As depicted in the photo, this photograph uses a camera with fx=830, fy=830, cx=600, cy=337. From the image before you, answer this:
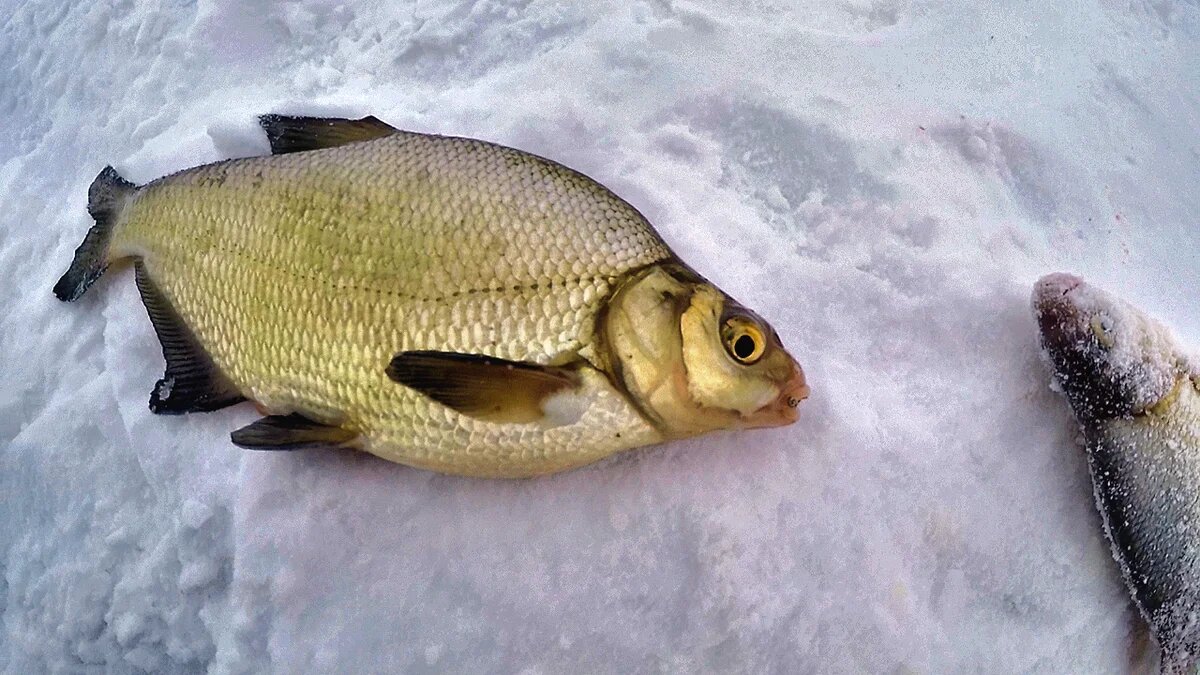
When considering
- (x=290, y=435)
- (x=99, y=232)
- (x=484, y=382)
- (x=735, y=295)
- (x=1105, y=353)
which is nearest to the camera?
(x=484, y=382)

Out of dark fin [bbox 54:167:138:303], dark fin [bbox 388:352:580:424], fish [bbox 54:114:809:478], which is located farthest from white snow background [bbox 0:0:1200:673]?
dark fin [bbox 388:352:580:424]

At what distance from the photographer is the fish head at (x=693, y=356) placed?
133cm

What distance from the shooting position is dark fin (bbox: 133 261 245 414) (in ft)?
5.18

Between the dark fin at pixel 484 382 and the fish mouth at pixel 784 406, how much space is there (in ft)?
1.00

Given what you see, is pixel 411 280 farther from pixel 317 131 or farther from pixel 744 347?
pixel 744 347

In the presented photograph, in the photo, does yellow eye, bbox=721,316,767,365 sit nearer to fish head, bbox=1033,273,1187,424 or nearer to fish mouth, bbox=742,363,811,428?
fish mouth, bbox=742,363,811,428

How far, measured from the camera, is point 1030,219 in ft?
6.03

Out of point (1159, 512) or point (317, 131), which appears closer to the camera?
point (1159, 512)

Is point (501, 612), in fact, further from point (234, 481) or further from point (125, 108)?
point (125, 108)

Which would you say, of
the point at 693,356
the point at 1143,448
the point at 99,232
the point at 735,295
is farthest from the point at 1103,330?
the point at 99,232

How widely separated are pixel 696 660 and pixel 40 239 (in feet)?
6.01

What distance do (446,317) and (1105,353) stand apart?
1.23m

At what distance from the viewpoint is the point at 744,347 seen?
1339 millimetres

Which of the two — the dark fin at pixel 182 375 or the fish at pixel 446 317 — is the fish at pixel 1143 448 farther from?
the dark fin at pixel 182 375
